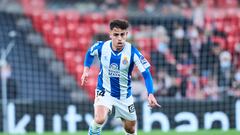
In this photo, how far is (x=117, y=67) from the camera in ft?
33.2

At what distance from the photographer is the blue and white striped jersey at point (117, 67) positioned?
1010cm

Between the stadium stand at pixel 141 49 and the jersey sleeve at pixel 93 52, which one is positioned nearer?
the jersey sleeve at pixel 93 52

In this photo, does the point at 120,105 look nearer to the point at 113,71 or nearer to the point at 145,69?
the point at 113,71

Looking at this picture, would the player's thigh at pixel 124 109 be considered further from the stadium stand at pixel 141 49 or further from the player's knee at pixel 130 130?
the stadium stand at pixel 141 49

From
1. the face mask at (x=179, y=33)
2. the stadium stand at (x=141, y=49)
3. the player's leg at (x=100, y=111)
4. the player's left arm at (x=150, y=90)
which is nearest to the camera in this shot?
the player's left arm at (x=150, y=90)

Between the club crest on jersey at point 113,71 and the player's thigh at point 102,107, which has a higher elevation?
the club crest on jersey at point 113,71

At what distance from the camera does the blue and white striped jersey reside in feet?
33.1

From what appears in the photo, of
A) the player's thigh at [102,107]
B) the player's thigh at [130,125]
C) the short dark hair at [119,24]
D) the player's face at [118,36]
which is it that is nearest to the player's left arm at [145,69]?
the player's face at [118,36]

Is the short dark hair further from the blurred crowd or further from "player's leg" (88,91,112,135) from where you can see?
the blurred crowd

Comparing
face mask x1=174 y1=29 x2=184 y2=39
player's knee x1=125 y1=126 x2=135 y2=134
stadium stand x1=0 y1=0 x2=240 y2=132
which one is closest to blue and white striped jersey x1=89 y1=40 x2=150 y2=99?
player's knee x1=125 y1=126 x2=135 y2=134

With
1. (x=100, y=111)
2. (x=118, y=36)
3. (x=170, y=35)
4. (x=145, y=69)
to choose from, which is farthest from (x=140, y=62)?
(x=170, y=35)

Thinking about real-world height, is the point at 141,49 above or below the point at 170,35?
below

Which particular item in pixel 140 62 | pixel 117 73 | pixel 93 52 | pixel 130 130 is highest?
pixel 93 52

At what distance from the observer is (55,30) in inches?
815
